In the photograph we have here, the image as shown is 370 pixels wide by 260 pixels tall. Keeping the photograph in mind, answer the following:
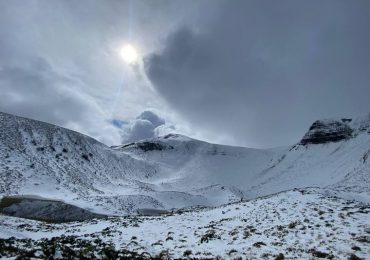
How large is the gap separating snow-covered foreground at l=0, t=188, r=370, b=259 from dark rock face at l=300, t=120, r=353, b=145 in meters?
122

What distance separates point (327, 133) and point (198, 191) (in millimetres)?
80387

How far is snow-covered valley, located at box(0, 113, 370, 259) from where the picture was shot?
64.4ft

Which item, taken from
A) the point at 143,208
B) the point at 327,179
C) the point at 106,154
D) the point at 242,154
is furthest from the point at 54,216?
the point at 242,154

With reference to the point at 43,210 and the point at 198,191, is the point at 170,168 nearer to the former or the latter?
the point at 198,191

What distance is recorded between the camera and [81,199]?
58000 millimetres

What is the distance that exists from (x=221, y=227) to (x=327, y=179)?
85765mm

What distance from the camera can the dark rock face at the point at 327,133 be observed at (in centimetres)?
14468

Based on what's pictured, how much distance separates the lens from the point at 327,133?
151 metres

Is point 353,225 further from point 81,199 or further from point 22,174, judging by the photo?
point 22,174

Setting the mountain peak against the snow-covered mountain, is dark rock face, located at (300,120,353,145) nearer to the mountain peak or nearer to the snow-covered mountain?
the mountain peak

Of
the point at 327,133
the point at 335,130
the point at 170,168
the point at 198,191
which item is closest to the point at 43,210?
the point at 198,191

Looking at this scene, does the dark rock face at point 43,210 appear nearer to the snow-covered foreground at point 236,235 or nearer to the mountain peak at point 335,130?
the snow-covered foreground at point 236,235

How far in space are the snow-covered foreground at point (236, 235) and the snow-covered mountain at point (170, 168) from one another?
11.0 meters

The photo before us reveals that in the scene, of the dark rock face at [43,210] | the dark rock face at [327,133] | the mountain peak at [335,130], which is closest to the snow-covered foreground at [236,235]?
the dark rock face at [43,210]
